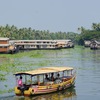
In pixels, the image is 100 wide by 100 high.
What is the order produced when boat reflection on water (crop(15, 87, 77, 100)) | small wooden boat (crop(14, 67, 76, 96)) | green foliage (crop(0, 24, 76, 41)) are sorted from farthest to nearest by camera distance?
green foliage (crop(0, 24, 76, 41))
small wooden boat (crop(14, 67, 76, 96))
boat reflection on water (crop(15, 87, 77, 100))

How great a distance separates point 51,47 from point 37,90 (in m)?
78.8

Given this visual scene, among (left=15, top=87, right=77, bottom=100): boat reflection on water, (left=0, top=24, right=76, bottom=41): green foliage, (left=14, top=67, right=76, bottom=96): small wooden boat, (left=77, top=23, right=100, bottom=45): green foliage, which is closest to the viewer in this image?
(left=15, top=87, right=77, bottom=100): boat reflection on water

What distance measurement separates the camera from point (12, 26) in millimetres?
140125

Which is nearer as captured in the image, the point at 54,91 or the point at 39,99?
the point at 39,99

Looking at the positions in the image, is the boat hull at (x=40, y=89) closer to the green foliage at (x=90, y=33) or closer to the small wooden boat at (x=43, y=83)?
the small wooden boat at (x=43, y=83)

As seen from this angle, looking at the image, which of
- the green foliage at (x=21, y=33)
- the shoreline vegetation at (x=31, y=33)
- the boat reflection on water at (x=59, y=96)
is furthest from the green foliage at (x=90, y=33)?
the boat reflection on water at (x=59, y=96)

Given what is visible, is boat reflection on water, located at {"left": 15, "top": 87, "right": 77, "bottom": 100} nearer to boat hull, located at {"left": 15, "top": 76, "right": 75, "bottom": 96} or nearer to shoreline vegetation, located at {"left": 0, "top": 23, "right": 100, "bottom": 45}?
boat hull, located at {"left": 15, "top": 76, "right": 75, "bottom": 96}

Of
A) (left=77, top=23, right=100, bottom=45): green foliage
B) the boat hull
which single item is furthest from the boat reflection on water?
(left=77, top=23, right=100, bottom=45): green foliage

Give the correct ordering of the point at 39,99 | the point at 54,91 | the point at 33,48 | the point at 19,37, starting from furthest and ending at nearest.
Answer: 1. the point at 19,37
2. the point at 33,48
3. the point at 54,91
4. the point at 39,99

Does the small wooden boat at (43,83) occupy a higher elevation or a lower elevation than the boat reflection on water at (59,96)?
higher

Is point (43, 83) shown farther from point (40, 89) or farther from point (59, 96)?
point (59, 96)

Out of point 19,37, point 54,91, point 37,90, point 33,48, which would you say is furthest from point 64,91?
point 19,37

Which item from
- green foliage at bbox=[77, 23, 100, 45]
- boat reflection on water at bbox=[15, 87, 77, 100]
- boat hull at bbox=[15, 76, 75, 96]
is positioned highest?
green foliage at bbox=[77, 23, 100, 45]

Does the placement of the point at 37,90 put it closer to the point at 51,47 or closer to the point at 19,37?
the point at 51,47
